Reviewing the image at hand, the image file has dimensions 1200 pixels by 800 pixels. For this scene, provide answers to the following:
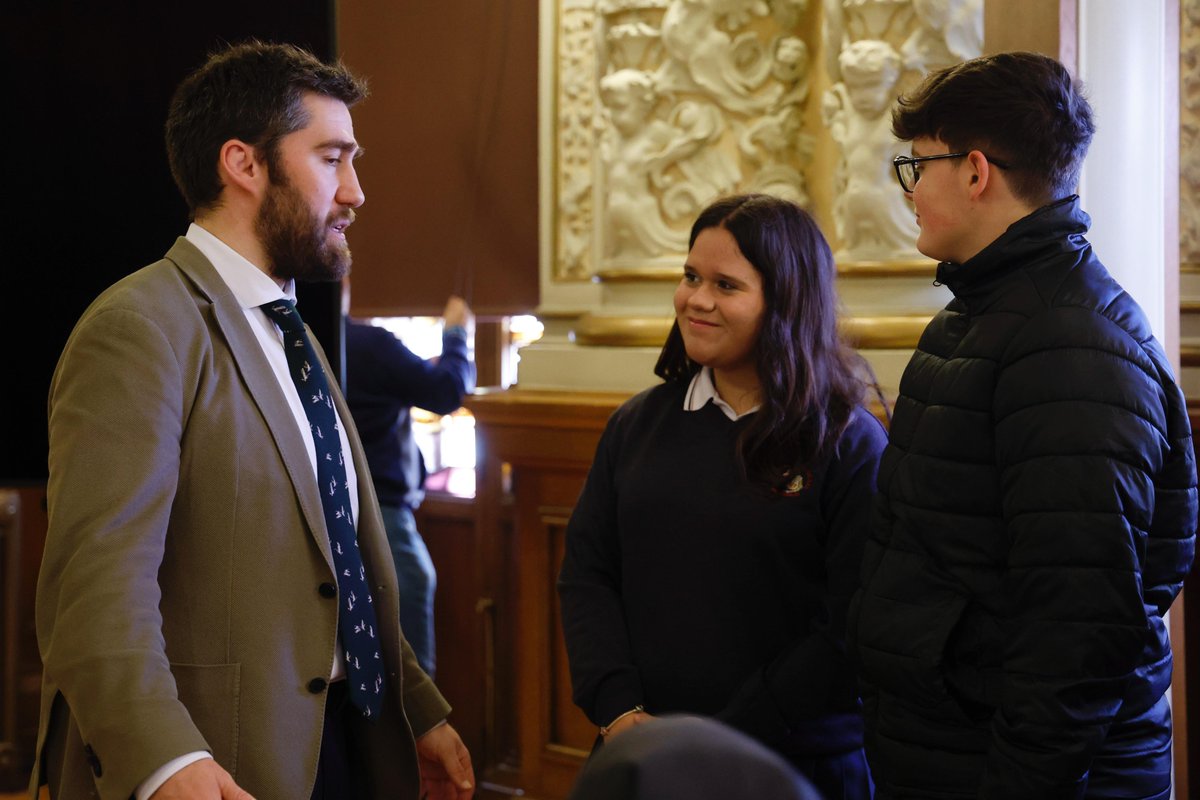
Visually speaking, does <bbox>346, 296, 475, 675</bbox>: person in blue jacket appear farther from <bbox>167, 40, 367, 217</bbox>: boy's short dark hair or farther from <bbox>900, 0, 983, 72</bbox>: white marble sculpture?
<bbox>167, 40, 367, 217</bbox>: boy's short dark hair

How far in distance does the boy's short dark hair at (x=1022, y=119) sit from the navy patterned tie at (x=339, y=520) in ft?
2.98

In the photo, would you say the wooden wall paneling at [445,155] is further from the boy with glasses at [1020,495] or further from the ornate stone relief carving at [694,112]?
the boy with glasses at [1020,495]

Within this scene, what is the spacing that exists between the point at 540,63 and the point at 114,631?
2.97m

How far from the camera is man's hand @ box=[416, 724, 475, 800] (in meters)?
1.86

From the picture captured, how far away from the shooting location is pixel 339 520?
1667mm

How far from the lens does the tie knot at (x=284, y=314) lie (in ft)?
5.57

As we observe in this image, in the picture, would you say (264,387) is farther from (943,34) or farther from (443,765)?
(943,34)

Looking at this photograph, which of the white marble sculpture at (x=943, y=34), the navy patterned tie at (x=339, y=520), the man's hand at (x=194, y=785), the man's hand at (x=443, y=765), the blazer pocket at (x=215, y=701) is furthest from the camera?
the white marble sculpture at (x=943, y=34)

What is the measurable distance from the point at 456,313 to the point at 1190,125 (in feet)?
7.35

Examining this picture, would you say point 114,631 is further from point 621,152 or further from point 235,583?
point 621,152

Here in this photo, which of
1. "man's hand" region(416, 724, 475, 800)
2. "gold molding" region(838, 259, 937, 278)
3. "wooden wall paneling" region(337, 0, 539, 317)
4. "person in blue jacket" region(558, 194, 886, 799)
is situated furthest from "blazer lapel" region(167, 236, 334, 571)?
"wooden wall paneling" region(337, 0, 539, 317)

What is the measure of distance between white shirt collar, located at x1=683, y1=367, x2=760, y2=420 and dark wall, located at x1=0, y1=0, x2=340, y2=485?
0.90 metres

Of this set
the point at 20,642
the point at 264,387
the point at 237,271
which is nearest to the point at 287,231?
the point at 237,271

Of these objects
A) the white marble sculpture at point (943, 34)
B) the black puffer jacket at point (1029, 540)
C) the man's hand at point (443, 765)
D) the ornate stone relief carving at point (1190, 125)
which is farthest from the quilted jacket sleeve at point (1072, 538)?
the ornate stone relief carving at point (1190, 125)
